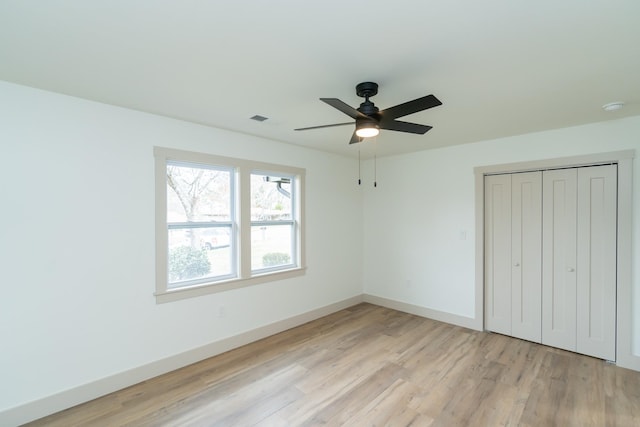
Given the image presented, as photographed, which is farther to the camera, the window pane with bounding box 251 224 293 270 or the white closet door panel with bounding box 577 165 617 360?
the window pane with bounding box 251 224 293 270

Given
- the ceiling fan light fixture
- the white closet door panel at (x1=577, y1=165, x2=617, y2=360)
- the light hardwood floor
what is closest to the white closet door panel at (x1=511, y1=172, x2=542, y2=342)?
the light hardwood floor

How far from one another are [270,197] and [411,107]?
100 inches

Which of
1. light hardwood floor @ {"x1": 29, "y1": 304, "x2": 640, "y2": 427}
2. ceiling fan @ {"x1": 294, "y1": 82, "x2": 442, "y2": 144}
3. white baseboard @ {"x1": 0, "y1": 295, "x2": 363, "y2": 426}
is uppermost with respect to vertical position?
ceiling fan @ {"x1": 294, "y1": 82, "x2": 442, "y2": 144}

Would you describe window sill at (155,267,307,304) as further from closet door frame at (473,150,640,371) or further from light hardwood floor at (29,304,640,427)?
closet door frame at (473,150,640,371)

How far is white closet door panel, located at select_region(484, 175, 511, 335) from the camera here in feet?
13.0

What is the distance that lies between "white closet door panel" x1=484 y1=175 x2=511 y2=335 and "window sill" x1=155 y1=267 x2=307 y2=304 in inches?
105

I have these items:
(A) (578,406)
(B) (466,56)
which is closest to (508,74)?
(B) (466,56)

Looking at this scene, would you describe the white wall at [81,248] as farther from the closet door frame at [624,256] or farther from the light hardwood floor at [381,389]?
the closet door frame at [624,256]

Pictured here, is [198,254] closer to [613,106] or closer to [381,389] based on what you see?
[381,389]

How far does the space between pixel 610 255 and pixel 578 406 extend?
5.67 feet

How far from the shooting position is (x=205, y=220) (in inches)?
135

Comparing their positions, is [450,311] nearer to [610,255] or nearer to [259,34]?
[610,255]

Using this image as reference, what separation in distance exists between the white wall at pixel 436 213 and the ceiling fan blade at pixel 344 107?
9.07 feet

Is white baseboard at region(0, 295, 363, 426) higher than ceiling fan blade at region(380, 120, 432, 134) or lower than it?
lower
